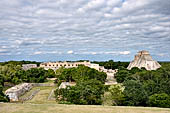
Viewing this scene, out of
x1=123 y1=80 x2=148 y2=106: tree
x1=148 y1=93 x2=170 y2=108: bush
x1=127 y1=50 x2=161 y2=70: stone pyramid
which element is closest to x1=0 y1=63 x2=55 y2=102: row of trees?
x1=123 y1=80 x2=148 y2=106: tree

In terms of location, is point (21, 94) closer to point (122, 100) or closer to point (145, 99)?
point (122, 100)

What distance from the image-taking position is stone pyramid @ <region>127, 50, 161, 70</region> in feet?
137

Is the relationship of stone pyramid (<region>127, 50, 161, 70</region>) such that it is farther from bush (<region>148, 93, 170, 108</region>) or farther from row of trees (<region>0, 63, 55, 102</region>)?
bush (<region>148, 93, 170, 108</region>)

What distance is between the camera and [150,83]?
18312 millimetres

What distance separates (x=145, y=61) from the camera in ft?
139

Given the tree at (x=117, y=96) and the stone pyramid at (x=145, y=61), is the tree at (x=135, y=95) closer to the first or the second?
the tree at (x=117, y=96)

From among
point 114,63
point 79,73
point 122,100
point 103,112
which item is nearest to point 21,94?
point 79,73

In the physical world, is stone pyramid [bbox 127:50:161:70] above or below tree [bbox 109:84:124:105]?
above

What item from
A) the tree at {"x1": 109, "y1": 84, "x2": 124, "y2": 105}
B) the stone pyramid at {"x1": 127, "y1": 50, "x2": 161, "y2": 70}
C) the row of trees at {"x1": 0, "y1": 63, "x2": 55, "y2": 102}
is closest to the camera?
the tree at {"x1": 109, "y1": 84, "x2": 124, "y2": 105}

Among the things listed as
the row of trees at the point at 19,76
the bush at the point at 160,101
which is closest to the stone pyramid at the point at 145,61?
the row of trees at the point at 19,76

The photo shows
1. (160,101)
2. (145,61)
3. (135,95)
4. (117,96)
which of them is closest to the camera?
(160,101)

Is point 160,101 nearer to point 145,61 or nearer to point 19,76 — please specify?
point 19,76

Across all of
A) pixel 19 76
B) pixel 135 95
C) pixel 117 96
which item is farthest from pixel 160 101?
pixel 19 76

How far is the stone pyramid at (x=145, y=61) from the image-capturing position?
41759 mm
